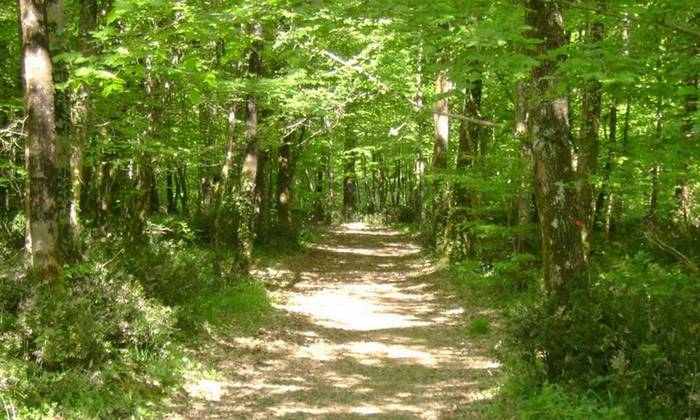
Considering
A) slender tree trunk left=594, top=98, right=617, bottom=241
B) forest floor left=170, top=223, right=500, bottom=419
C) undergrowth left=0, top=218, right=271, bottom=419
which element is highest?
slender tree trunk left=594, top=98, right=617, bottom=241

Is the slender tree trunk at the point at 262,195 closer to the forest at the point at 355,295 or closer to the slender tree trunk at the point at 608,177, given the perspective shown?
the forest at the point at 355,295

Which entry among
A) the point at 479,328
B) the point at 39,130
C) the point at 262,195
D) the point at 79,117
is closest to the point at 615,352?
the point at 479,328

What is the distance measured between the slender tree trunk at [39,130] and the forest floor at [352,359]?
2585 mm

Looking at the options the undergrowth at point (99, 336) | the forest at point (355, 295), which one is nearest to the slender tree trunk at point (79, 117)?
the forest at point (355, 295)

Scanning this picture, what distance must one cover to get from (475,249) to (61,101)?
1274 centimetres

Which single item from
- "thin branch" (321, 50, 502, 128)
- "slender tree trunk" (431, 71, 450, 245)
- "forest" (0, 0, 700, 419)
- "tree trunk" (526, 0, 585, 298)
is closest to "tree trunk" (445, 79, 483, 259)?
"slender tree trunk" (431, 71, 450, 245)

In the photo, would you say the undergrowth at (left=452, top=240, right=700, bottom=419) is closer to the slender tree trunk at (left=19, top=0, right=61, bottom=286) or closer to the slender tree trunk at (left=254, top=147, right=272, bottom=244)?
the slender tree trunk at (left=19, top=0, right=61, bottom=286)

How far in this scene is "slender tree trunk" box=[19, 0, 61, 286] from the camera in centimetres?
647

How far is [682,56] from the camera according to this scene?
19.6 feet

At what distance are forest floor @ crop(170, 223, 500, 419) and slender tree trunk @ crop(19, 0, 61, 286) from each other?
258 centimetres

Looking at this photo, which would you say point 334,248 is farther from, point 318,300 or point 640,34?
point 640,34

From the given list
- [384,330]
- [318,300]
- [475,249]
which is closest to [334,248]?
[475,249]

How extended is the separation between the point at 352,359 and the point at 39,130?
584 centimetres

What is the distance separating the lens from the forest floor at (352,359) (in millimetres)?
7520
